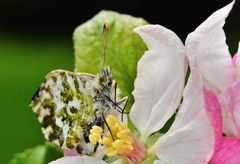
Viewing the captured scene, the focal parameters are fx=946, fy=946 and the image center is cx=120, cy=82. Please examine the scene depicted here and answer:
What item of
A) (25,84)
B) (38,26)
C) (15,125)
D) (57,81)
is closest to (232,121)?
(57,81)

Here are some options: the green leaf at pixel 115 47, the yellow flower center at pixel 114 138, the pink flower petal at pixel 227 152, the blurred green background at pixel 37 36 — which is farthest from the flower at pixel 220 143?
the blurred green background at pixel 37 36

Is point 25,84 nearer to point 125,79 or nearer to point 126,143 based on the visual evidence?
point 125,79

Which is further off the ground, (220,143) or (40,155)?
(220,143)

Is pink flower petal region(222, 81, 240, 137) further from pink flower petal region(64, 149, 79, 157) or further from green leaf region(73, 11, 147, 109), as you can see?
green leaf region(73, 11, 147, 109)

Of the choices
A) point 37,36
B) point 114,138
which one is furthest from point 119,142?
point 37,36

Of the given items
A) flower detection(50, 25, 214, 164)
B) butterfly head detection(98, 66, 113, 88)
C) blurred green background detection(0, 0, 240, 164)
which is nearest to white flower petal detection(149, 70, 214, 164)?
flower detection(50, 25, 214, 164)

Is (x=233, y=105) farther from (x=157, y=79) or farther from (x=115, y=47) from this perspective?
(x=115, y=47)

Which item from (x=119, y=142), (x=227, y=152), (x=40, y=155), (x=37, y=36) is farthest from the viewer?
(x=37, y=36)
